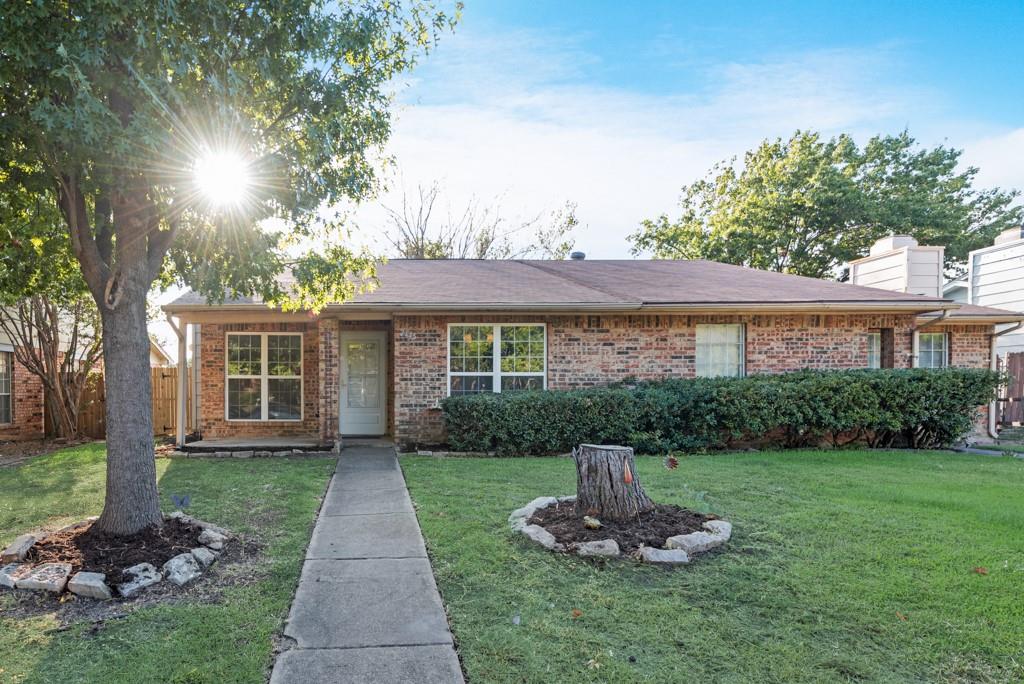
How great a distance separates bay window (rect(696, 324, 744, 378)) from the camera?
1120 cm

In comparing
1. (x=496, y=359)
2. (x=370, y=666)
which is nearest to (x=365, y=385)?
(x=496, y=359)

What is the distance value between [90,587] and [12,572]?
0.79 metres

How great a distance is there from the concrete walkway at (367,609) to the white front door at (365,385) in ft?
19.9

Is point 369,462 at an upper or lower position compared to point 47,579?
lower

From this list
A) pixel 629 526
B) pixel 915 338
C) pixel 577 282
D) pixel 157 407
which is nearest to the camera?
pixel 629 526

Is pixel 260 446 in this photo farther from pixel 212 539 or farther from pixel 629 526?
pixel 629 526

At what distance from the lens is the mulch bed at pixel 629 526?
182 inches

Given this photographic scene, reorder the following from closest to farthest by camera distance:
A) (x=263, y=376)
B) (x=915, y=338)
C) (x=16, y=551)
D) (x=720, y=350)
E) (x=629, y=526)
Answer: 1. (x=16, y=551)
2. (x=629, y=526)
3. (x=720, y=350)
4. (x=915, y=338)
5. (x=263, y=376)

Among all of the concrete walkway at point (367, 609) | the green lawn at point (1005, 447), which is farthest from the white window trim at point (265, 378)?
the green lawn at point (1005, 447)

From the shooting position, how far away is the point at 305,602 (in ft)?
12.0

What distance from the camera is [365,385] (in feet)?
39.5

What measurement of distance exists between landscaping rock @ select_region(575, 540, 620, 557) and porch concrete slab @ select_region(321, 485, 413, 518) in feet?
7.23

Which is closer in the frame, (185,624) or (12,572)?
(185,624)

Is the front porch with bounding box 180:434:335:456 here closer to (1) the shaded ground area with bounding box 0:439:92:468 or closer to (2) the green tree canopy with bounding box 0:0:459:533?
(1) the shaded ground area with bounding box 0:439:92:468
